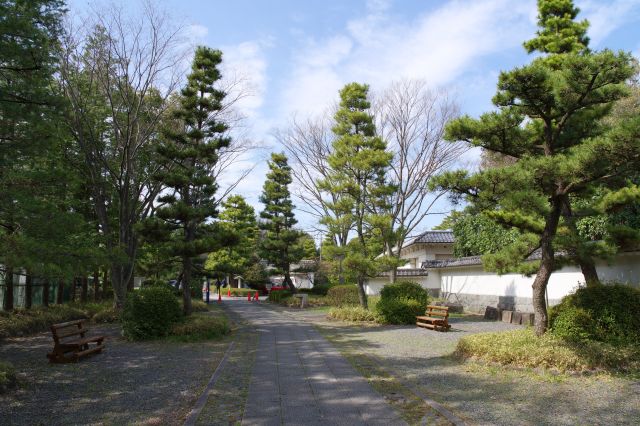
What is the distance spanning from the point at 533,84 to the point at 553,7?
3.06m

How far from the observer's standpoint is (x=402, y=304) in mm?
15531

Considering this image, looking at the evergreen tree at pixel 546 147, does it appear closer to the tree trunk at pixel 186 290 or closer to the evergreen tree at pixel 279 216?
the tree trunk at pixel 186 290

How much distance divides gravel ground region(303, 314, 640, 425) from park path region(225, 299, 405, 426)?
90 cm

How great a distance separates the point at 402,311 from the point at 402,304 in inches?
9.5

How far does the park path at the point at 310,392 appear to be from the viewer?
16.7 feet

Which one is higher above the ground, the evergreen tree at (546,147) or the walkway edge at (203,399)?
the evergreen tree at (546,147)

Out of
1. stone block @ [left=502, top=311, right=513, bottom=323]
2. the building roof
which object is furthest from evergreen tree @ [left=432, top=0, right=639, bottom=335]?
the building roof

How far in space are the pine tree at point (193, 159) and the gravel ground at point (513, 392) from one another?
6970 mm

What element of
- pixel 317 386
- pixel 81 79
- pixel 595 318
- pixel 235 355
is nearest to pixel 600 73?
pixel 595 318

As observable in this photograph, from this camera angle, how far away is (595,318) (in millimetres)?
7957

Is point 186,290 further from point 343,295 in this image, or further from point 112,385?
point 343,295

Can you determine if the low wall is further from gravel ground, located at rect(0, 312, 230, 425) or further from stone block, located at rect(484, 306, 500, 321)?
gravel ground, located at rect(0, 312, 230, 425)

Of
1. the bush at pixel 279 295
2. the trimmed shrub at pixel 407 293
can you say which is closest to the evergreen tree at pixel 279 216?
the bush at pixel 279 295

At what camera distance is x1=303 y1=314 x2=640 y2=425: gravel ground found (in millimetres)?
5062
